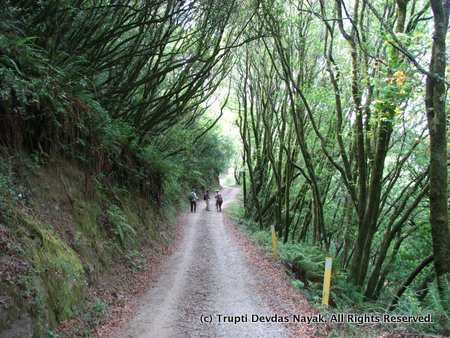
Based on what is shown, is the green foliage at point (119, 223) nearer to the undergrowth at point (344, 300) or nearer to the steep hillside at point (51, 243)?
the steep hillside at point (51, 243)

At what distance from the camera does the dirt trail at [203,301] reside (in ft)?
19.1

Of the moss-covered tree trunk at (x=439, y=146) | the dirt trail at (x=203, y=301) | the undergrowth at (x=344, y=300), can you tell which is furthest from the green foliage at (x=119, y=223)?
the moss-covered tree trunk at (x=439, y=146)

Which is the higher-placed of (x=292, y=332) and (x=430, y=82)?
(x=430, y=82)

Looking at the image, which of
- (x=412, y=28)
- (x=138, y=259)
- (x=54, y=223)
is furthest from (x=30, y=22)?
(x=412, y=28)

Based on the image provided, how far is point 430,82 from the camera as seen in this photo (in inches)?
242

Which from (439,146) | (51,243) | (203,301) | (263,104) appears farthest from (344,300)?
(263,104)

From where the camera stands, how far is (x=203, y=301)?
7.17 m

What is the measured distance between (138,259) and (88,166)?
291 cm

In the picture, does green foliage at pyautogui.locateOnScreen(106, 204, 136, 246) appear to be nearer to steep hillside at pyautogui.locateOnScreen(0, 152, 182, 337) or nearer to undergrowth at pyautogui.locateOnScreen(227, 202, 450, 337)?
steep hillside at pyautogui.locateOnScreen(0, 152, 182, 337)

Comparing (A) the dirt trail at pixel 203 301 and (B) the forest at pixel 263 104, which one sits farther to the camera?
(B) the forest at pixel 263 104

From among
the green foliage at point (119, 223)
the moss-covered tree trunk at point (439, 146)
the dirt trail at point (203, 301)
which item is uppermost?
the moss-covered tree trunk at point (439, 146)

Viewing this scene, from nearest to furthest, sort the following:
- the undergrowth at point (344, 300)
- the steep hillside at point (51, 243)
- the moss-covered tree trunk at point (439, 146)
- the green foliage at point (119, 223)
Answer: the steep hillside at point (51, 243) → the undergrowth at point (344, 300) → the moss-covered tree trunk at point (439, 146) → the green foliage at point (119, 223)

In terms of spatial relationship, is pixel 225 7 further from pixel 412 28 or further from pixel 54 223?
pixel 54 223

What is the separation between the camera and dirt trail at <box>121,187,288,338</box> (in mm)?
5828
